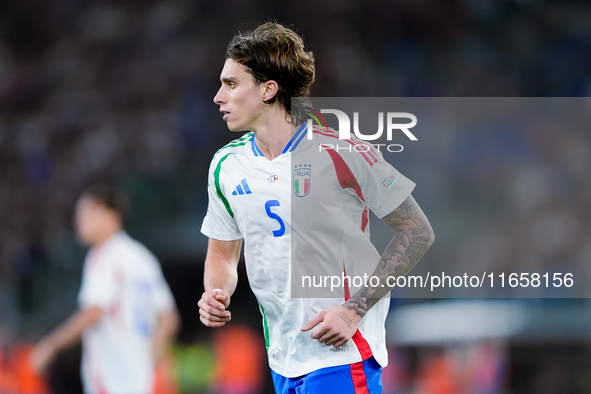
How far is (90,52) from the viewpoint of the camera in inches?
355

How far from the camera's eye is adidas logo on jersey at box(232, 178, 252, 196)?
238cm

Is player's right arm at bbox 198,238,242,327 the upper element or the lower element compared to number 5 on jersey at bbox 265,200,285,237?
lower

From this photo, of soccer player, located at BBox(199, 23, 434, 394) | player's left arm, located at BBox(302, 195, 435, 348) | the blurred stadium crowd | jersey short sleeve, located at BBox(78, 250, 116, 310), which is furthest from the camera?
the blurred stadium crowd

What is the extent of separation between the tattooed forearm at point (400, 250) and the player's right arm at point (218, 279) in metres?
0.47

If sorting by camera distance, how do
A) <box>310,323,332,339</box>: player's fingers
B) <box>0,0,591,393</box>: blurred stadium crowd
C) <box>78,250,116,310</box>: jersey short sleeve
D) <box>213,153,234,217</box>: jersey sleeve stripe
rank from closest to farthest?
<box>310,323,332,339</box>: player's fingers, <box>213,153,234,217</box>: jersey sleeve stripe, <box>78,250,116,310</box>: jersey short sleeve, <box>0,0,591,393</box>: blurred stadium crowd

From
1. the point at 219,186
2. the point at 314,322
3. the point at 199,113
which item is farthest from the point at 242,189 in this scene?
the point at 199,113

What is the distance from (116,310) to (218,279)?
103 inches

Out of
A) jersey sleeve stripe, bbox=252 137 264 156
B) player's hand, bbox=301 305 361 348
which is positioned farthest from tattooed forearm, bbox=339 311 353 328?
jersey sleeve stripe, bbox=252 137 264 156

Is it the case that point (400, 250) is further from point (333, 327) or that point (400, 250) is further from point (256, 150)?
point (256, 150)

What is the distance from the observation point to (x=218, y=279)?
2.43 meters

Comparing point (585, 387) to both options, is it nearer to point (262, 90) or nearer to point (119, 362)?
point (119, 362)

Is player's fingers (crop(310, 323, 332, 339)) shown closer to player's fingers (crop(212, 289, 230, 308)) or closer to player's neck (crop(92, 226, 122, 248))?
player's fingers (crop(212, 289, 230, 308))

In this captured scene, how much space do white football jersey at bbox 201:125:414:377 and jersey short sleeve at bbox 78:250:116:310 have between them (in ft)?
8.51

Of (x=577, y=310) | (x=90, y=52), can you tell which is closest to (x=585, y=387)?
(x=577, y=310)
